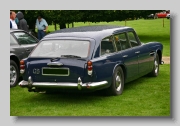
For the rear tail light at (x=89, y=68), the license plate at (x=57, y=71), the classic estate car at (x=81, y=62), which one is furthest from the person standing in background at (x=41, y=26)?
the rear tail light at (x=89, y=68)

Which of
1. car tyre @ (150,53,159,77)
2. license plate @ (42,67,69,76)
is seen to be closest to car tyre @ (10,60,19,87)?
license plate @ (42,67,69,76)

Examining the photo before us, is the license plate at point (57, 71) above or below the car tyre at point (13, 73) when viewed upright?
above

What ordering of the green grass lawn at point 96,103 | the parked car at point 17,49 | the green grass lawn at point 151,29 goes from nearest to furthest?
the green grass lawn at point 96,103 → the parked car at point 17,49 → the green grass lawn at point 151,29

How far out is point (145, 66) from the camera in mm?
10836

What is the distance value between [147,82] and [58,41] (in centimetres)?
290

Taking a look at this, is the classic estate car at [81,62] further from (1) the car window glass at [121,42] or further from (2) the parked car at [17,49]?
(2) the parked car at [17,49]

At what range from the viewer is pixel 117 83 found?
9.44 metres

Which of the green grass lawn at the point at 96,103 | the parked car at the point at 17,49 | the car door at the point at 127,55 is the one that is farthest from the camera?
the parked car at the point at 17,49

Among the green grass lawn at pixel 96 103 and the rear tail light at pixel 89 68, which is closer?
the green grass lawn at pixel 96 103

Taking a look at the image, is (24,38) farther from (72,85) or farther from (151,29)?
(151,29)

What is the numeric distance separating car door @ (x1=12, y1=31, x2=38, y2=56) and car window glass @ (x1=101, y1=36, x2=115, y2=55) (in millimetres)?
2435

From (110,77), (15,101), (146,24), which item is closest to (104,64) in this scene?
(110,77)

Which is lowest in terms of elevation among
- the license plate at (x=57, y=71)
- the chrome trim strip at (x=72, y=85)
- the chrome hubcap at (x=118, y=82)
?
the chrome hubcap at (x=118, y=82)

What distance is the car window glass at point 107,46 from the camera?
917 centimetres
